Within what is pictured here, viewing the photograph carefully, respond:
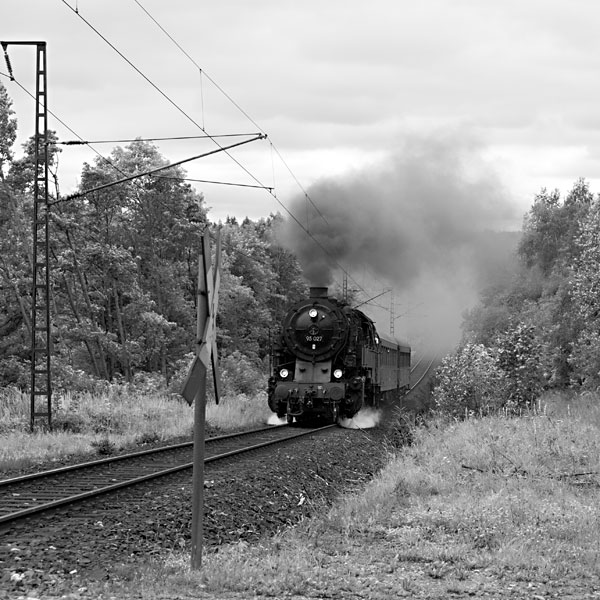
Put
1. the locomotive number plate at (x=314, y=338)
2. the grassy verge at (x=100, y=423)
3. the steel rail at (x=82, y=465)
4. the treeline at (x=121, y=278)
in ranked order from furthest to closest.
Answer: the treeline at (x=121, y=278) < the locomotive number plate at (x=314, y=338) < the grassy verge at (x=100, y=423) < the steel rail at (x=82, y=465)

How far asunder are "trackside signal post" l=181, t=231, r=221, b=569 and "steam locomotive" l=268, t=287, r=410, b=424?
1727 centimetres

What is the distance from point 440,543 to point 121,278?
37.2 m

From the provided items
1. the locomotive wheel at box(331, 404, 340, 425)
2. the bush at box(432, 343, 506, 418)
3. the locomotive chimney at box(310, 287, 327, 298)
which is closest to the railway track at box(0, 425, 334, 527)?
the locomotive wheel at box(331, 404, 340, 425)

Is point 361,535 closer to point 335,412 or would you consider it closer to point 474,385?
point 335,412

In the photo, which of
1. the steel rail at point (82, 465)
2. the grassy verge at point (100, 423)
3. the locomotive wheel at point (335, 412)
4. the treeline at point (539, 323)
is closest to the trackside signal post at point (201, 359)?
the steel rail at point (82, 465)

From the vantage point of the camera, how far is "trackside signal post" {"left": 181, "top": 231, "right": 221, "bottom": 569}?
21.3 feet

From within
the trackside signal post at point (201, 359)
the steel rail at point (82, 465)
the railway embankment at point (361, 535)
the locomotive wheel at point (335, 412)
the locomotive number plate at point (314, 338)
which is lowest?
the locomotive wheel at point (335, 412)

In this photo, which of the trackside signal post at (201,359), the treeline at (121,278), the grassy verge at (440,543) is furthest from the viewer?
the treeline at (121,278)

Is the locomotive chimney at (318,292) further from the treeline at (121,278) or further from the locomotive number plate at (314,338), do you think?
the treeline at (121,278)

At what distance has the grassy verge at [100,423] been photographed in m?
17.1

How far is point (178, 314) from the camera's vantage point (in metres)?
51.9

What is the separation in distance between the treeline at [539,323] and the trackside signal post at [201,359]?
14831mm

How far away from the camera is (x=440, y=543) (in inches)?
332

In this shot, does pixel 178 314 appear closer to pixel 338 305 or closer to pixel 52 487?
pixel 338 305
